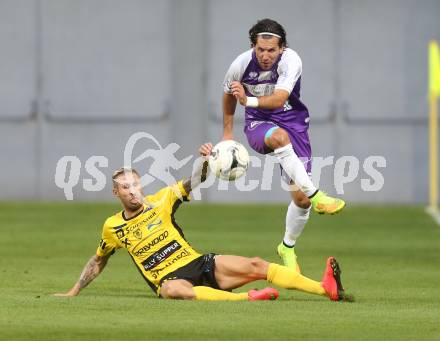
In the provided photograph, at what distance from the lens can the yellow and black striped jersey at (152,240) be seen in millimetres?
9719

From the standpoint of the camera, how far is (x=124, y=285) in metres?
11.2

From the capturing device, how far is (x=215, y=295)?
9562 mm

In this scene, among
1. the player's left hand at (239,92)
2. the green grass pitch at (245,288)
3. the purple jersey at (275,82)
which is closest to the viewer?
the green grass pitch at (245,288)

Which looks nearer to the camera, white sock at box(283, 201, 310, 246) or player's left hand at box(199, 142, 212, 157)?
player's left hand at box(199, 142, 212, 157)

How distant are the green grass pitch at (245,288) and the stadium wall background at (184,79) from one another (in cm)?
262

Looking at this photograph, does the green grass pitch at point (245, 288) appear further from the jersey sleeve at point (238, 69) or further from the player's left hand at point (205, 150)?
the jersey sleeve at point (238, 69)

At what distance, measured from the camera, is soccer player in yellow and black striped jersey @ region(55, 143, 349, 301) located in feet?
31.4

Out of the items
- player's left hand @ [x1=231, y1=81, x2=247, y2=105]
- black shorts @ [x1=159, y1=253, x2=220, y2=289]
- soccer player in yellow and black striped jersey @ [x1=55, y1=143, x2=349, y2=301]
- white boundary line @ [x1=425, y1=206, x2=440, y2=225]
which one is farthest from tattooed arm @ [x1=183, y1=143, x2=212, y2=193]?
white boundary line @ [x1=425, y1=206, x2=440, y2=225]

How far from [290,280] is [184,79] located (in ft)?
46.7

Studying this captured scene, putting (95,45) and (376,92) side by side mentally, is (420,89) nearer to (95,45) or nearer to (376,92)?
(376,92)

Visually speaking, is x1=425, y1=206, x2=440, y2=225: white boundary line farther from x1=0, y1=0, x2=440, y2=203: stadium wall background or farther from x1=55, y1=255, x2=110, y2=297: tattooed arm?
x1=55, y1=255, x2=110, y2=297: tattooed arm

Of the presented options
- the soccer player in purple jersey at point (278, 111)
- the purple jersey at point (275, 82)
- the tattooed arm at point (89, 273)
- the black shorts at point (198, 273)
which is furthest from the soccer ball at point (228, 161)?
the tattooed arm at point (89, 273)

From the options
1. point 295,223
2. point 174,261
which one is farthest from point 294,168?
point 174,261

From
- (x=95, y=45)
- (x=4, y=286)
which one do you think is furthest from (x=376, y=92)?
(x=4, y=286)
